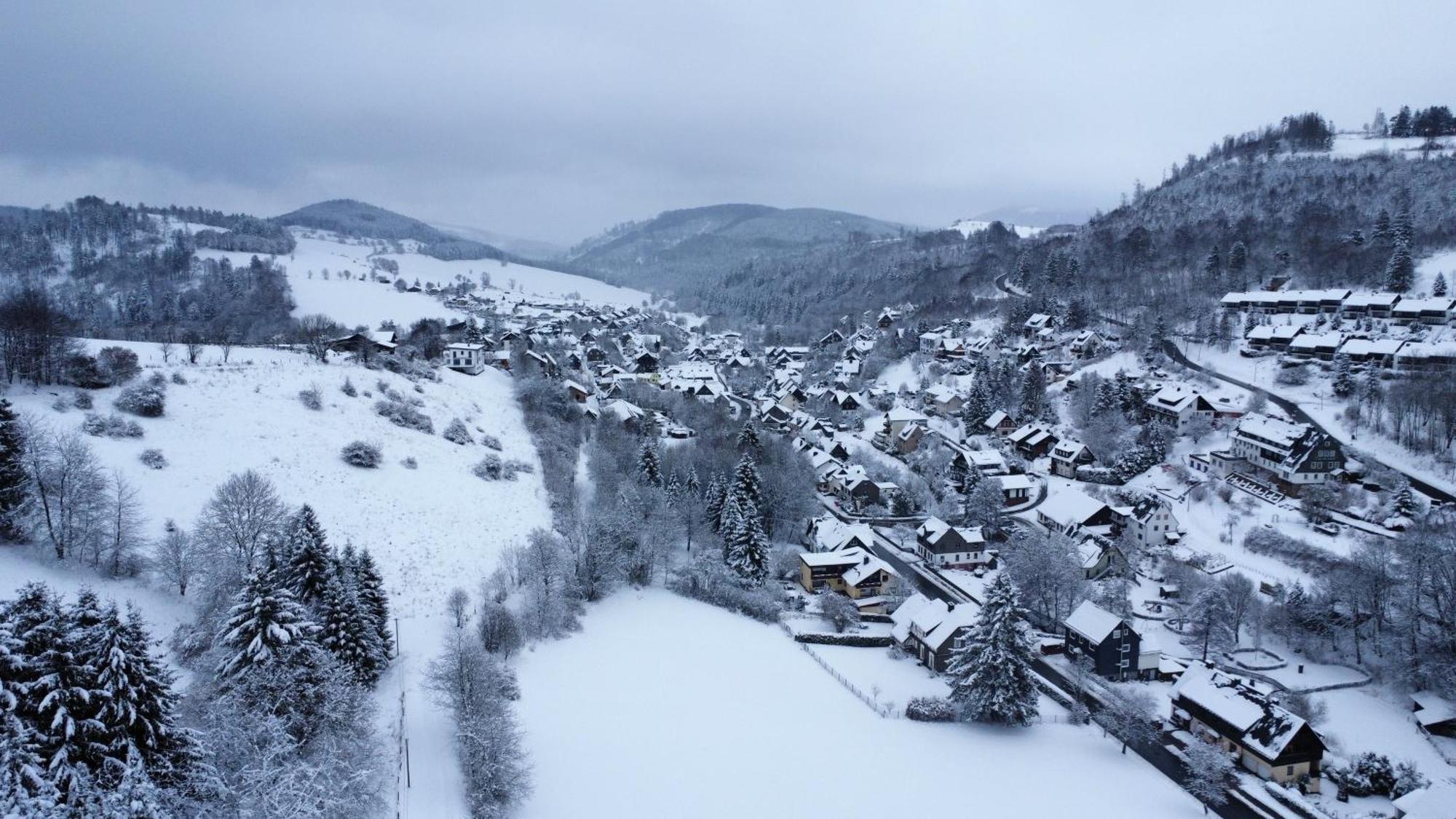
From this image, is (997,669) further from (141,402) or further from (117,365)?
(117,365)

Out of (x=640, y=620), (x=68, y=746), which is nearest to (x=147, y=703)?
(x=68, y=746)

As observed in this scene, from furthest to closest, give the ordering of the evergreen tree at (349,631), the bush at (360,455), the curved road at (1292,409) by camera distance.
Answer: the curved road at (1292,409) → the bush at (360,455) → the evergreen tree at (349,631)

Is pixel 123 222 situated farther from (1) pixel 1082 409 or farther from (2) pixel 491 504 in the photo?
(1) pixel 1082 409

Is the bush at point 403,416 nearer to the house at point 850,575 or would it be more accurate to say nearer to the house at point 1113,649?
the house at point 850,575

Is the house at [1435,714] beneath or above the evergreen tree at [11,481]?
beneath

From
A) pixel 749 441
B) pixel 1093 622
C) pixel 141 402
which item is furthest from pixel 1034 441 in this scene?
pixel 141 402

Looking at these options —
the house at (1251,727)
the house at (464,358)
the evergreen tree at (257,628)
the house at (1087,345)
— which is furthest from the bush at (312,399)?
the house at (1087,345)

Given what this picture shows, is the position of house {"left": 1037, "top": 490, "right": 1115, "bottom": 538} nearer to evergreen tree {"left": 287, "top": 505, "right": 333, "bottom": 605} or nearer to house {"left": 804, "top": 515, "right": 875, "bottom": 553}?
house {"left": 804, "top": 515, "right": 875, "bottom": 553}

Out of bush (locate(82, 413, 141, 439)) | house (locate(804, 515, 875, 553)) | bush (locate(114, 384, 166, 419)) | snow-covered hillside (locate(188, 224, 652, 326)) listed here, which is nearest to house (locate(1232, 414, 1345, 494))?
house (locate(804, 515, 875, 553))
